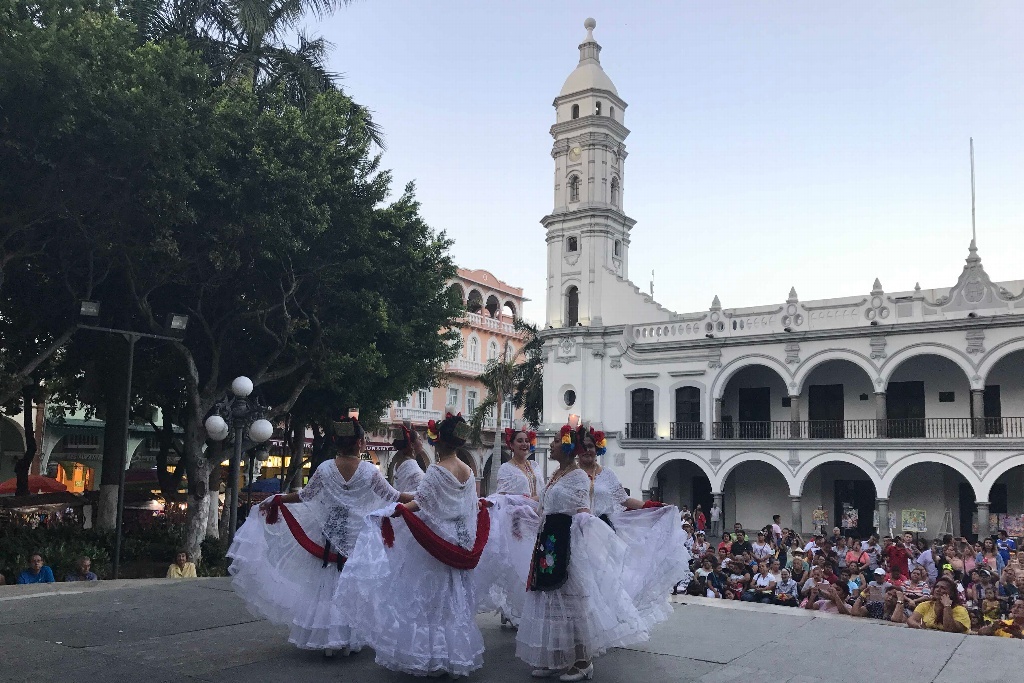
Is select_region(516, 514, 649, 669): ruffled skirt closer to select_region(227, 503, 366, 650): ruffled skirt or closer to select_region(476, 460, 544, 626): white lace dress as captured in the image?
select_region(476, 460, 544, 626): white lace dress

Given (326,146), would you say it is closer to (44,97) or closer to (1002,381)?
(44,97)

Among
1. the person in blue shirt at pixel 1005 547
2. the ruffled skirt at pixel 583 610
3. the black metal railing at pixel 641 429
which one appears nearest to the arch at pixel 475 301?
the black metal railing at pixel 641 429

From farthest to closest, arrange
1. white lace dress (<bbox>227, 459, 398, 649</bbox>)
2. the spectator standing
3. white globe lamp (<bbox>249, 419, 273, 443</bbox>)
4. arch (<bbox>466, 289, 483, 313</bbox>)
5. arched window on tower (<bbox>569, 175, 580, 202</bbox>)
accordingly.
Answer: arch (<bbox>466, 289, 483, 313</bbox>), arched window on tower (<bbox>569, 175, 580, 202</bbox>), the spectator standing, white globe lamp (<bbox>249, 419, 273, 443</bbox>), white lace dress (<bbox>227, 459, 398, 649</bbox>)

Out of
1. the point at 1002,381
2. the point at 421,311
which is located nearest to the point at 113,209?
the point at 421,311

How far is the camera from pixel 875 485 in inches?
1049

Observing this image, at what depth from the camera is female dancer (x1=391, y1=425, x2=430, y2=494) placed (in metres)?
7.57

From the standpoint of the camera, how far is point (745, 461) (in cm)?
3016

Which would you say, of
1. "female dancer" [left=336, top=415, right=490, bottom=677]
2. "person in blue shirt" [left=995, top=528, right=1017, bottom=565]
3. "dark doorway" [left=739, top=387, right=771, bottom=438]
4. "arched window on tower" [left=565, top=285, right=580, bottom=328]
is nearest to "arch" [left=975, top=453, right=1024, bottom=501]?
"person in blue shirt" [left=995, top=528, right=1017, bottom=565]

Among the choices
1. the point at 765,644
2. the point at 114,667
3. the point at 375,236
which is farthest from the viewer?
the point at 375,236

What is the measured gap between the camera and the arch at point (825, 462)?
87.5 feet

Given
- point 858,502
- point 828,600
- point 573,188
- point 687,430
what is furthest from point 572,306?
point 828,600

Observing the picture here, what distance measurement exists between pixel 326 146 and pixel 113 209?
433 cm

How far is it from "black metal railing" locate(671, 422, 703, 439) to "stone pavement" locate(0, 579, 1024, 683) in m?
22.3

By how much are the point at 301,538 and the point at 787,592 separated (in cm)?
803
